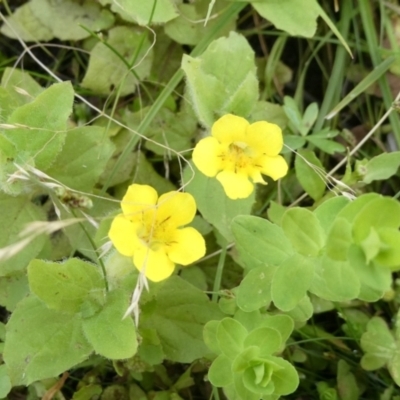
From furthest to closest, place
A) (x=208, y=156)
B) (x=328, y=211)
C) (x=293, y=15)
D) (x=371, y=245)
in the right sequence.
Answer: (x=293, y=15) → (x=208, y=156) → (x=328, y=211) → (x=371, y=245)

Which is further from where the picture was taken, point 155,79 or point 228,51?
point 155,79

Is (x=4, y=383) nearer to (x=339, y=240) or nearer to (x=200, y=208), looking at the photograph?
(x=200, y=208)

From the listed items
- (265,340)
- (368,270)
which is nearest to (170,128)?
(265,340)

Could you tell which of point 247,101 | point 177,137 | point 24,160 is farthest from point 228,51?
point 24,160

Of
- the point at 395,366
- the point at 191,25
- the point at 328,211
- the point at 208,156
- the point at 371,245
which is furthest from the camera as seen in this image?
the point at 191,25

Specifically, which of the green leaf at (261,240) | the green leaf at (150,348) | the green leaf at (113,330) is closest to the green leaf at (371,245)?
the green leaf at (261,240)

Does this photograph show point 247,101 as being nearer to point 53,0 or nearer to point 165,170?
point 165,170

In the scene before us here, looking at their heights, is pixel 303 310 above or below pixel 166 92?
below
